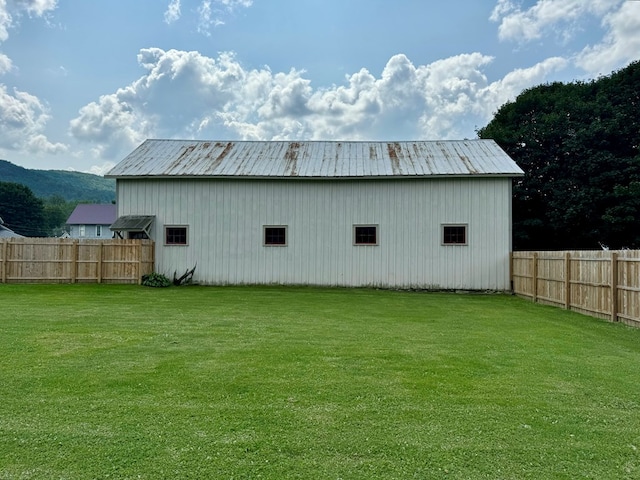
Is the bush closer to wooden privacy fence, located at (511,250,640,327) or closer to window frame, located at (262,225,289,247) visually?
window frame, located at (262,225,289,247)

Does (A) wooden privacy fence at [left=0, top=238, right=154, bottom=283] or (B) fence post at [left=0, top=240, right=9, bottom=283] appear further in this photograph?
(A) wooden privacy fence at [left=0, top=238, right=154, bottom=283]

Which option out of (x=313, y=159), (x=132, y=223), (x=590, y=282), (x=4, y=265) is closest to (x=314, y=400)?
(x=590, y=282)

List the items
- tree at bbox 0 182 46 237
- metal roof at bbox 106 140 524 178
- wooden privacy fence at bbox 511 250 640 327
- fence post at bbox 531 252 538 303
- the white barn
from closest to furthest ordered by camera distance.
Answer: wooden privacy fence at bbox 511 250 640 327 → fence post at bbox 531 252 538 303 → the white barn → metal roof at bbox 106 140 524 178 → tree at bbox 0 182 46 237

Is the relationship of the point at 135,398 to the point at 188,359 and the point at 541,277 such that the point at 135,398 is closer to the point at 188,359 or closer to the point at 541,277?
the point at 188,359

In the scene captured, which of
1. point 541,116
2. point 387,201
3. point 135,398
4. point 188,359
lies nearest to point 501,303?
point 387,201

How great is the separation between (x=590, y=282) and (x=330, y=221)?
8.88 metres

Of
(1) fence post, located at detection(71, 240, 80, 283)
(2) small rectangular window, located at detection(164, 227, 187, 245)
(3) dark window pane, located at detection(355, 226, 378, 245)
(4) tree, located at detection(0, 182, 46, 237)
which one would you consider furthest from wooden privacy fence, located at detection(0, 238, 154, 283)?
(4) tree, located at detection(0, 182, 46, 237)

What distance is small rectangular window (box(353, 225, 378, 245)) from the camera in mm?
16861

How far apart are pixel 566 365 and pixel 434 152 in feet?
45.4

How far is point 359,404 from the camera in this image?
4.26 metres

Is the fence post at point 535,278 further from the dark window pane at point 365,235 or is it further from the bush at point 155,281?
the bush at point 155,281

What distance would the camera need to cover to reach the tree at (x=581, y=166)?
2205cm

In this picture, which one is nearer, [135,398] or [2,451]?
[2,451]

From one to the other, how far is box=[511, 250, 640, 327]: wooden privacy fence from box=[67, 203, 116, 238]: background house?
64489 mm
